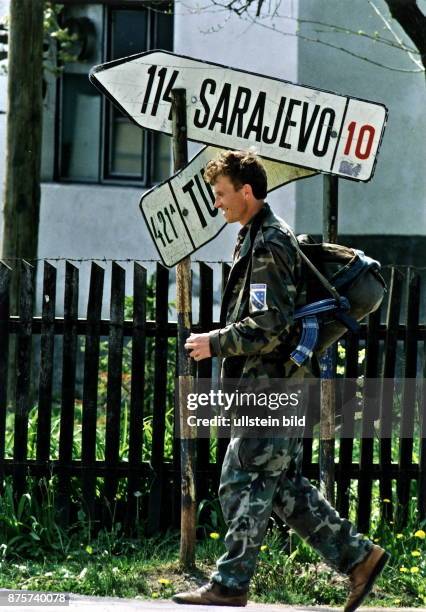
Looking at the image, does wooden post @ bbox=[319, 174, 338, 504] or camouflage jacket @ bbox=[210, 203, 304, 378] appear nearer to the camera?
camouflage jacket @ bbox=[210, 203, 304, 378]

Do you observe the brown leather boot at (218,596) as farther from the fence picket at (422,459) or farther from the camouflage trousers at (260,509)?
the fence picket at (422,459)

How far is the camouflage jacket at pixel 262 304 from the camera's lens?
16.5ft

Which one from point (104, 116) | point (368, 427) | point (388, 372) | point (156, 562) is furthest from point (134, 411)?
point (104, 116)

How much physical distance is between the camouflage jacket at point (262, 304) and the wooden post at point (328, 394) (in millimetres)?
869

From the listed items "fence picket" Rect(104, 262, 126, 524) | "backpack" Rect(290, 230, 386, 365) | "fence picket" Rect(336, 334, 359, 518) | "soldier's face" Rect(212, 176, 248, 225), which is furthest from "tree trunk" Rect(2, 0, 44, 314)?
"backpack" Rect(290, 230, 386, 365)

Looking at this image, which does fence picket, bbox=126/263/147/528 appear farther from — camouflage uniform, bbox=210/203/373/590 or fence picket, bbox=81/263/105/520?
camouflage uniform, bbox=210/203/373/590

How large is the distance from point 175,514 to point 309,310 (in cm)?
192

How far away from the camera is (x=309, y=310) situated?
17.1ft

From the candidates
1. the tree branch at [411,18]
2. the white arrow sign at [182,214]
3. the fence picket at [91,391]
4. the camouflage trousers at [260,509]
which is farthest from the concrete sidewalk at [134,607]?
the tree branch at [411,18]

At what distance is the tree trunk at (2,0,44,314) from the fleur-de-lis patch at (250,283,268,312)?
14.2ft

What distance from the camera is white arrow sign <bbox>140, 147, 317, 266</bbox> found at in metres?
5.92

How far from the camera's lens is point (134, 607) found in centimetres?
545

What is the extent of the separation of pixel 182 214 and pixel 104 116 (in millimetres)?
7846
